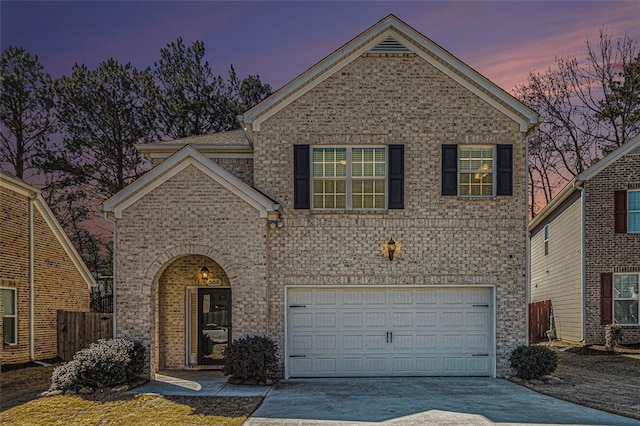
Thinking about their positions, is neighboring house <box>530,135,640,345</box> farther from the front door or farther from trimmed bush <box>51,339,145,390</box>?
trimmed bush <box>51,339,145,390</box>

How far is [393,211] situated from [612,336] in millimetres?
10309

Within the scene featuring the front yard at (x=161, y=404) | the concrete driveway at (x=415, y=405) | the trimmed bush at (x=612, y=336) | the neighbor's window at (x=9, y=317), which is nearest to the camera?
the concrete driveway at (x=415, y=405)

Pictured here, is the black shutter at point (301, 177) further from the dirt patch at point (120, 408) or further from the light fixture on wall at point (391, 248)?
the dirt patch at point (120, 408)

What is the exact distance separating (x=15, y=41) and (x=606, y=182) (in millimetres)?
28200

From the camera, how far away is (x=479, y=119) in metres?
15.3

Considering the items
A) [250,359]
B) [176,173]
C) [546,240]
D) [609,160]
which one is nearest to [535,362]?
[250,359]

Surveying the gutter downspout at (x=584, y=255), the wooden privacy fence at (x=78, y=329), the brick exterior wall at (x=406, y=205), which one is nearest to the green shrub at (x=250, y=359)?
the brick exterior wall at (x=406, y=205)

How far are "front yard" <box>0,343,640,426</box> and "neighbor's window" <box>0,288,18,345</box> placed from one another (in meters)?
2.24

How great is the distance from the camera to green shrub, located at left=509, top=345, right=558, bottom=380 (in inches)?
557

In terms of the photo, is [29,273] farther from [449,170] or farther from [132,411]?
[449,170]

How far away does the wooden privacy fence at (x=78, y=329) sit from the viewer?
18.9m

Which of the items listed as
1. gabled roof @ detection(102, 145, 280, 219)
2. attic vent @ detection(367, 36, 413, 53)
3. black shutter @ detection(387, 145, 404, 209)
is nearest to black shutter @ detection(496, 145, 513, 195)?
black shutter @ detection(387, 145, 404, 209)

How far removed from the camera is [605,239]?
69.5 ft

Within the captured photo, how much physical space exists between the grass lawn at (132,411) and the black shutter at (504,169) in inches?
313
